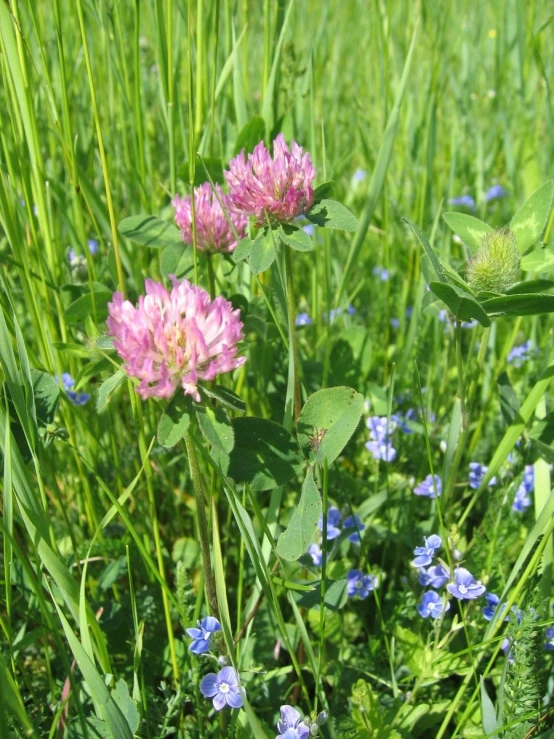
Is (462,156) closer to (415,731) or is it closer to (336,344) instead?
(336,344)

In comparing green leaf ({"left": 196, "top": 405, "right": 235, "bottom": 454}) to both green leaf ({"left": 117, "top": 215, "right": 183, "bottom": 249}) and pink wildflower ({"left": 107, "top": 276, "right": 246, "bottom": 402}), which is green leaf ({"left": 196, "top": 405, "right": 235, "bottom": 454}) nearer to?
pink wildflower ({"left": 107, "top": 276, "right": 246, "bottom": 402})

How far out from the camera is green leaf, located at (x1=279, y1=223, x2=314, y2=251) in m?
1.06

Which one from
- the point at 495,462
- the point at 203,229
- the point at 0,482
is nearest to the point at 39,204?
the point at 203,229

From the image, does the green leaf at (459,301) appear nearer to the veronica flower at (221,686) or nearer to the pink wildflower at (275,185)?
the pink wildflower at (275,185)

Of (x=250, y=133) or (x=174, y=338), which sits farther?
(x=250, y=133)

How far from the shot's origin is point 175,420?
886 millimetres

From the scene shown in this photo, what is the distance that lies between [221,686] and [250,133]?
104 cm

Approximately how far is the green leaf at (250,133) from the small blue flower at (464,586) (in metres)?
0.90

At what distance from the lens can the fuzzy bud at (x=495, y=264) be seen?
3.53 ft

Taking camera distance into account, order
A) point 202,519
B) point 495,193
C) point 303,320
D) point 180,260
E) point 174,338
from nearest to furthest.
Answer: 1. point 174,338
2. point 202,519
3. point 180,260
4. point 303,320
5. point 495,193

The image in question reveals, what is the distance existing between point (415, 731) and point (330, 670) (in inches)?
6.9

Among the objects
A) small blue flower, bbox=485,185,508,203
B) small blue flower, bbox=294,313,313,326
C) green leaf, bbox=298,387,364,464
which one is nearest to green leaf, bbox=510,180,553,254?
green leaf, bbox=298,387,364,464

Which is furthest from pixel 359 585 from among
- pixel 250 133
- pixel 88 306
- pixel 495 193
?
pixel 495 193

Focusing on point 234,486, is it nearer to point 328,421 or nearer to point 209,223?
point 328,421
